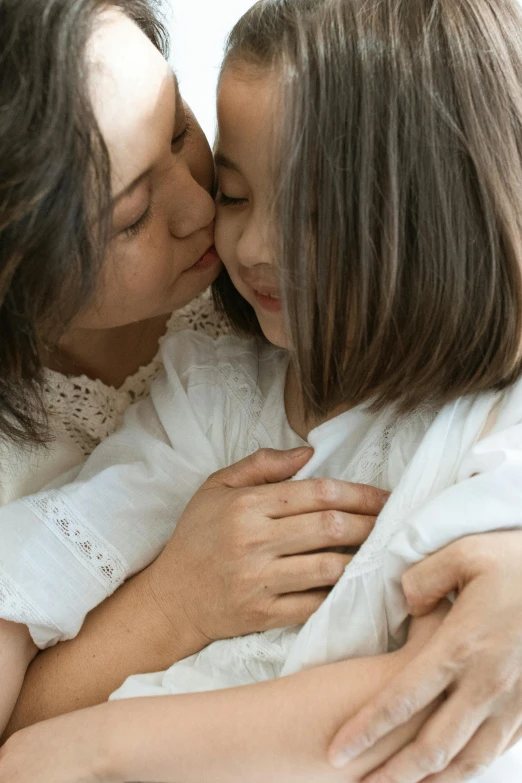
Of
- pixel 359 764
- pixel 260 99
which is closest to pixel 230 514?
pixel 359 764

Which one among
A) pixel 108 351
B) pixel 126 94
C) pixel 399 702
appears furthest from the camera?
pixel 108 351

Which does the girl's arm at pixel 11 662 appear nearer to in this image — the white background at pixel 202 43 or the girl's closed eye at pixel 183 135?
the girl's closed eye at pixel 183 135

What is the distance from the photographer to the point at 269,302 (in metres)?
1.20

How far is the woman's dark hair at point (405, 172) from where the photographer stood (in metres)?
1.00

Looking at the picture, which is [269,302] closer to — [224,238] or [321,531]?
[224,238]

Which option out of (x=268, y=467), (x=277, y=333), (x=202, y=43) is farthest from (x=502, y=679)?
(x=202, y=43)

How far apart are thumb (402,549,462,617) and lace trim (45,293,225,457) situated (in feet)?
2.13

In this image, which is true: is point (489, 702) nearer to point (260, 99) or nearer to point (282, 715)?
point (282, 715)

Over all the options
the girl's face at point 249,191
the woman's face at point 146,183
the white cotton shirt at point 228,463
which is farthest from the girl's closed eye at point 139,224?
the white cotton shirt at point 228,463

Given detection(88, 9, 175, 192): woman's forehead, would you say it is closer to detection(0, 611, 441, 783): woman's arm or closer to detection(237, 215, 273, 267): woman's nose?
detection(237, 215, 273, 267): woman's nose

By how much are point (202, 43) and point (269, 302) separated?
0.96 m

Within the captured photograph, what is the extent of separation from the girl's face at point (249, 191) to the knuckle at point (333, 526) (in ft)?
0.77

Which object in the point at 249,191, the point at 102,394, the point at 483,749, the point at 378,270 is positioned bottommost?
the point at 483,749

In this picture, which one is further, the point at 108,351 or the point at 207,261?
the point at 108,351
